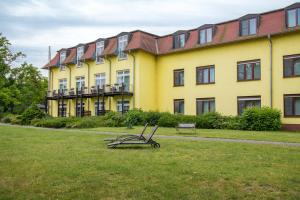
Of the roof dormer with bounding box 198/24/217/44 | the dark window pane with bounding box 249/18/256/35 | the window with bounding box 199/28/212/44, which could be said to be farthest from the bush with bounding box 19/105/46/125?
the dark window pane with bounding box 249/18/256/35

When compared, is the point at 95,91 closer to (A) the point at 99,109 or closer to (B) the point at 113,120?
(A) the point at 99,109

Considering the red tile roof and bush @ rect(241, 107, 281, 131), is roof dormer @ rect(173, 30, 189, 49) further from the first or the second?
bush @ rect(241, 107, 281, 131)

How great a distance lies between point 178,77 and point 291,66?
431 inches

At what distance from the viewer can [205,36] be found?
1227 inches

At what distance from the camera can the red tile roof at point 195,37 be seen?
26783 mm

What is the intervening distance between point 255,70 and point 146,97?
11.1m

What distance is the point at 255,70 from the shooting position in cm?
2781

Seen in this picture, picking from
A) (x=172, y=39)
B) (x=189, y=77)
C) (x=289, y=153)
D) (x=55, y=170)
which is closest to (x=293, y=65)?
(x=189, y=77)

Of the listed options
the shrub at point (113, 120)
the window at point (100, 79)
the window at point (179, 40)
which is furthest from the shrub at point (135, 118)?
the window at point (100, 79)

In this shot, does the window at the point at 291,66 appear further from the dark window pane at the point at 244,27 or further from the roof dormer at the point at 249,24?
the dark window pane at the point at 244,27

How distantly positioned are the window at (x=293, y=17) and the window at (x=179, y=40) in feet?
32.7

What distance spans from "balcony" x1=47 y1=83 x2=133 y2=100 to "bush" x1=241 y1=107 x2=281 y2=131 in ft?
43.6

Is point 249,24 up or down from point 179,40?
up

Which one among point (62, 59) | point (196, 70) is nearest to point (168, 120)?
point (196, 70)
